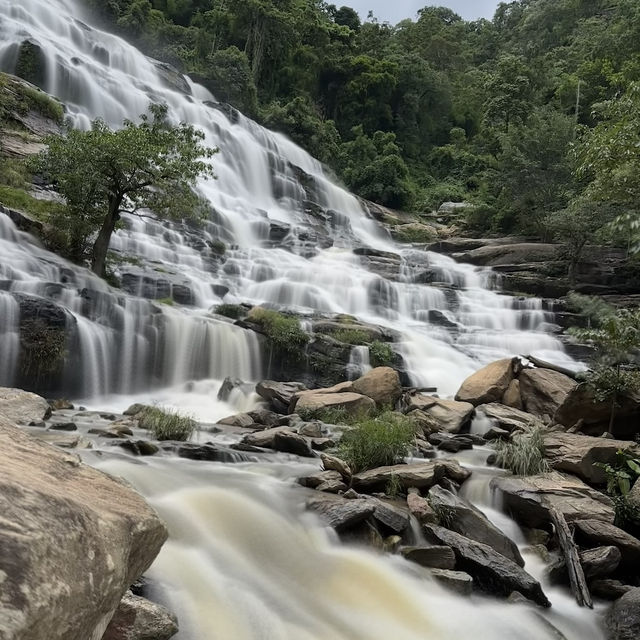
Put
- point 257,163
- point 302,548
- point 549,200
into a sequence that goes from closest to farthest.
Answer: point 302,548, point 549,200, point 257,163

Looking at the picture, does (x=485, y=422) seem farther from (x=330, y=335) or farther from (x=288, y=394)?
(x=330, y=335)

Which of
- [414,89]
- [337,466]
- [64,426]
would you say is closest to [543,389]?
[337,466]

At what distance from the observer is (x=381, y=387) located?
1217 cm

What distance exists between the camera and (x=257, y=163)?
3322 centimetres

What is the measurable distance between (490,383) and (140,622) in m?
11.3

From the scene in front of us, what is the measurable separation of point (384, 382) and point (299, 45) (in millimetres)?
41242

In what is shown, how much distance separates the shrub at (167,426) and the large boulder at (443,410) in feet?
16.6

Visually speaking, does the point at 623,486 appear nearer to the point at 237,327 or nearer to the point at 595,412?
the point at 595,412

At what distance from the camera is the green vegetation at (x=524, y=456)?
24.9 ft

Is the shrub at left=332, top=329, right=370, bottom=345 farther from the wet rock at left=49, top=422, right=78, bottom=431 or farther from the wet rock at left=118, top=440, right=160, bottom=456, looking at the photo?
the wet rock at left=118, top=440, right=160, bottom=456

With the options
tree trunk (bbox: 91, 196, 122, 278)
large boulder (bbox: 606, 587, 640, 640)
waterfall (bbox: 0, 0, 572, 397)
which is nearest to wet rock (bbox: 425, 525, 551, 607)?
large boulder (bbox: 606, 587, 640, 640)

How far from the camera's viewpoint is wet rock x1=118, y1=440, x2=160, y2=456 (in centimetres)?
680

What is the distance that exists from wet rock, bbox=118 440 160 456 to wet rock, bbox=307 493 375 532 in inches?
94.7

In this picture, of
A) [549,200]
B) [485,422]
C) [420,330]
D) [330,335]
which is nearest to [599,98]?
[549,200]
